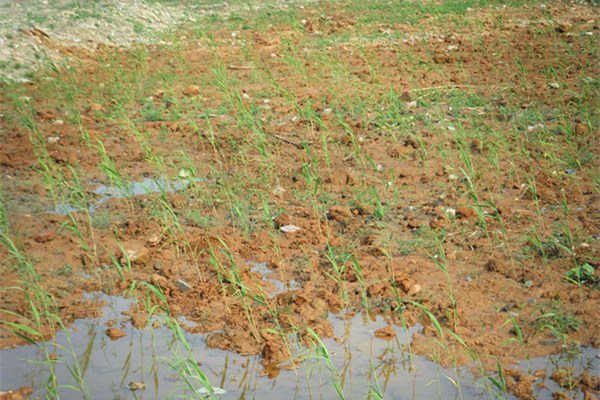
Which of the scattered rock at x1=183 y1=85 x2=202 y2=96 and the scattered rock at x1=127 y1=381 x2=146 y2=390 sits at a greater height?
the scattered rock at x1=183 y1=85 x2=202 y2=96

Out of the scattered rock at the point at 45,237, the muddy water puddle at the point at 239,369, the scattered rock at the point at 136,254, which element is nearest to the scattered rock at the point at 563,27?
the muddy water puddle at the point at 239,369

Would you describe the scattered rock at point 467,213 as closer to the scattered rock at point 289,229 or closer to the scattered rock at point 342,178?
the scattered rock at point 342,178

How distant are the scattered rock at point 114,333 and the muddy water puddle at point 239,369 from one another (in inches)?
0.9

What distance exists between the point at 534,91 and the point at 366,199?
3.13 meters

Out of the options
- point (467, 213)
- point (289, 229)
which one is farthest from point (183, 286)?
point (467, 213)

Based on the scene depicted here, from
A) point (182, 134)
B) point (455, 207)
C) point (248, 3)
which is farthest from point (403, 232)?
point (248, 3)

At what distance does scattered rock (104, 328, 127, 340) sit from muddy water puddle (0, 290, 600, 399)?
2 cm

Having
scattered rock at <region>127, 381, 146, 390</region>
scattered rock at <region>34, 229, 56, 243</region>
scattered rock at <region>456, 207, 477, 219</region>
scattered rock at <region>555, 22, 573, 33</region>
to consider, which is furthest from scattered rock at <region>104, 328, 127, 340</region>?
scattered rock at <region>555, 22, 573, 33</region>

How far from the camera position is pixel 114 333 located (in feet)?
11.3

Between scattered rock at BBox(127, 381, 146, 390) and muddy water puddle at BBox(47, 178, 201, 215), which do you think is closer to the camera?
scattered rock at BBox(127, 381, 146, 390)

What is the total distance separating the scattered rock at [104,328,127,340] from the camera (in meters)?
3.46

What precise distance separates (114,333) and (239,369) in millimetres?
831

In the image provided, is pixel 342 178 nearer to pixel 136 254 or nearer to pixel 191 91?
pixel 136 254

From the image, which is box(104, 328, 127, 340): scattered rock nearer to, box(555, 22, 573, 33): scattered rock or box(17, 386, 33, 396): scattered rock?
box(17, 386, 33, 396): scattered rock
